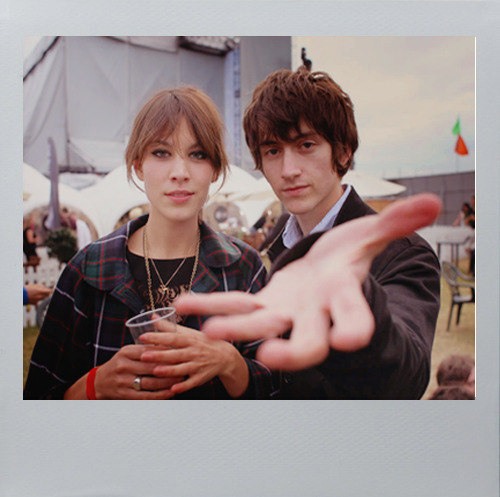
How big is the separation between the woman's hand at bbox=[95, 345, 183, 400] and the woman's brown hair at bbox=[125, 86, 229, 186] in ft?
2.33

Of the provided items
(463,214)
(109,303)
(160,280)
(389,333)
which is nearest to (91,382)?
(109,303)

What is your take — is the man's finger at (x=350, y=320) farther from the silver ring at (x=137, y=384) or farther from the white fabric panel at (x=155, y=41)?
the white fabric panel at (x=155, y=41)

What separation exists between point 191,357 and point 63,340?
20.6 inches

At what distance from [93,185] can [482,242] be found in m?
1.61

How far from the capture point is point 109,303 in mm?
2242

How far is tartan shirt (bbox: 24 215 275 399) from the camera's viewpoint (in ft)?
7.36

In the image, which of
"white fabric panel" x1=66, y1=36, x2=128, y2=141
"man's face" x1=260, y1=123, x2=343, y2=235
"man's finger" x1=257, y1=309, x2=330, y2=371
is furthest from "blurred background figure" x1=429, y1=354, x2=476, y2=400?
"white fabric panel" x1=66, y1=36, x2=128, y2=141

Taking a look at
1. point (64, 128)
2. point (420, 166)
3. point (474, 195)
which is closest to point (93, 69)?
point (64, 128)

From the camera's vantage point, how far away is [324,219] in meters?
2.25

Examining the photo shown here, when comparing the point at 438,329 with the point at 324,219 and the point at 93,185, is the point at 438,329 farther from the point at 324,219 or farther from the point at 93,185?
the point at 93,185

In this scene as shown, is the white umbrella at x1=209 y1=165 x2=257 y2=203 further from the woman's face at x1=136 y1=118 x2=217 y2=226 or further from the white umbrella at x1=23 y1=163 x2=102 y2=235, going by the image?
the white umbrella at x1=23 y1=163 x2=102 y2=235

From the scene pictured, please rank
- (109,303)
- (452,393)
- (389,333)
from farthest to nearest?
1. (452,393)
2. (109,303)
3. (389,333)

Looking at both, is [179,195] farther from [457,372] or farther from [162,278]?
[457,372]

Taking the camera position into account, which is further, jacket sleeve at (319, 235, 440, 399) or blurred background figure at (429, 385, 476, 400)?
blurred background figure at (429, 385, 476, 400)
